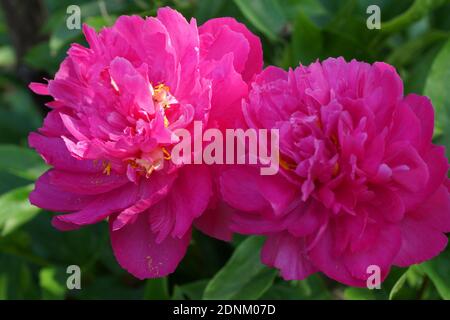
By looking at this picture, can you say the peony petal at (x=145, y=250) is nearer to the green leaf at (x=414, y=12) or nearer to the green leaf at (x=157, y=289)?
the green leaf at (x=157, y=289)

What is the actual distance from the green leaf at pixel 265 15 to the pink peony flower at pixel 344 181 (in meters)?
0.34

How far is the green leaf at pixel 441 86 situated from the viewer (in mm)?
868

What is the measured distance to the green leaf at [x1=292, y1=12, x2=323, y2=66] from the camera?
954 mm

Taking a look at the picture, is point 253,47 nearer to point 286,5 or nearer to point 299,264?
point 299,264

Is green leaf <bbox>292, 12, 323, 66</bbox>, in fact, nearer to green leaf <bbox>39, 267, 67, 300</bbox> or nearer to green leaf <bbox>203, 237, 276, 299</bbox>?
green leaf <bbox>203, 237, 276, 299</bbox>

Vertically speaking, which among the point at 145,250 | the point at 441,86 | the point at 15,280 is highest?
the point at 441,86

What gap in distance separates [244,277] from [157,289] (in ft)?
0.46

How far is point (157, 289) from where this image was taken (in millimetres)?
917

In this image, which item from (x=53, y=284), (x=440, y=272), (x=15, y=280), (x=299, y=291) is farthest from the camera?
(x=15, y=280)

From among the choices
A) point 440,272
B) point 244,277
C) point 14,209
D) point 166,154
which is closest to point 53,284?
point 14,209

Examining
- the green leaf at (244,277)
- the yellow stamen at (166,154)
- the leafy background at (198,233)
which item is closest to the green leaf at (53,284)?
the leafy background at (198,233)

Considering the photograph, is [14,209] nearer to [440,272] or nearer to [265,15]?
[265,15]

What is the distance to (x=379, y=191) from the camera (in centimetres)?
63

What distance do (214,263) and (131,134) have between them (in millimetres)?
470
